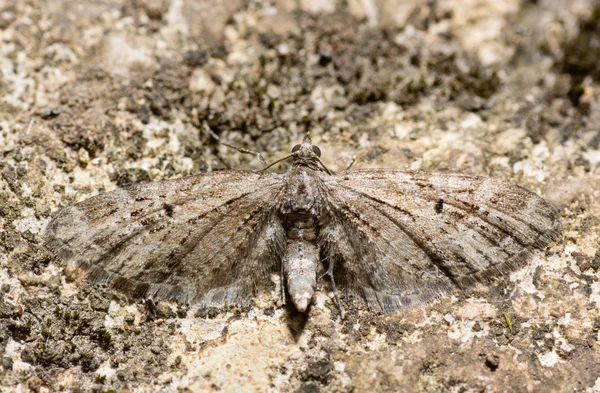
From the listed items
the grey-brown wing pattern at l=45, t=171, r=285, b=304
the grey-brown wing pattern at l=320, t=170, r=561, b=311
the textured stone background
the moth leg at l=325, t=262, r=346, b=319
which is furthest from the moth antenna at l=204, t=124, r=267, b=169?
the moth leg at l=325, t=262, r=346, b=319

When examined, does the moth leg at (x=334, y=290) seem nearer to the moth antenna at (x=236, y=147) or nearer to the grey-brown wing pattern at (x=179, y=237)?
the grey-brown wing pattern at (x=179, y=237)

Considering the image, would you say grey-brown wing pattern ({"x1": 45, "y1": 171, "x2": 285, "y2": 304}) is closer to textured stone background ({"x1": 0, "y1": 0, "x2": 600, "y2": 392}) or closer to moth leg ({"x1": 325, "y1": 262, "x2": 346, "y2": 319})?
textured stone background ({"x1": 0, "y1": 0, "x2": 600, "y2": 392})

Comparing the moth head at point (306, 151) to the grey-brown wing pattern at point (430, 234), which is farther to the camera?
the moth head at point (306, 151)

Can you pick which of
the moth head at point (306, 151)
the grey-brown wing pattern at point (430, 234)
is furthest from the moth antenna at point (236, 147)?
the grey-brown wing pattern at point (430, 234)

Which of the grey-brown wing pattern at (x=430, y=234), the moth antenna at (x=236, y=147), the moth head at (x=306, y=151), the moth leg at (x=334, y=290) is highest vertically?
the moth antenna at (x=236, y=147)

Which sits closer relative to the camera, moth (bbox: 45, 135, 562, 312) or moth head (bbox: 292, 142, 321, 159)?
moth (bbox: 45, 135, 562, 312)

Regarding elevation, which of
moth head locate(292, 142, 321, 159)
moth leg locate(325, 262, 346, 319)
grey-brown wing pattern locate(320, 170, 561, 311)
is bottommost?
moth leg locate(325, 262, 346, 319)
